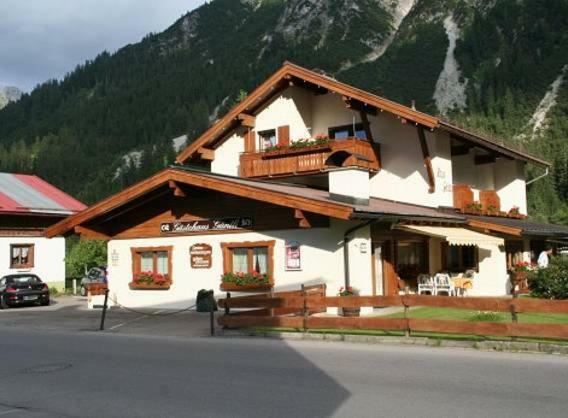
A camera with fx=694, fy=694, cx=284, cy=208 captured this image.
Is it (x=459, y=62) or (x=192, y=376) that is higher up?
(x=459, y=62)

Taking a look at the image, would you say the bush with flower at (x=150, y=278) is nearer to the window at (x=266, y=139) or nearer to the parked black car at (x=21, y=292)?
the parked black car at (x=21, y=292)

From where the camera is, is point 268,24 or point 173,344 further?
point 268,24

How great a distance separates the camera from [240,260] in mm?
21266

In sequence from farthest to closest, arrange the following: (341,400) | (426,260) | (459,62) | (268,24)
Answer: (268,24) < (459,62) < (426,260) < (341,400)

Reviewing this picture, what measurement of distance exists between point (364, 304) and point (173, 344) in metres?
4.02

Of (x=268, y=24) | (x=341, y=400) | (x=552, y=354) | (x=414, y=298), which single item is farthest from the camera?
(x=268, y=24)

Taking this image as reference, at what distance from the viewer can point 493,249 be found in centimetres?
2497

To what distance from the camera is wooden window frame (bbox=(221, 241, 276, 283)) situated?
66.8 ft

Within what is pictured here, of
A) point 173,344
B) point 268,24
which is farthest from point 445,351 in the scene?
point 268,24

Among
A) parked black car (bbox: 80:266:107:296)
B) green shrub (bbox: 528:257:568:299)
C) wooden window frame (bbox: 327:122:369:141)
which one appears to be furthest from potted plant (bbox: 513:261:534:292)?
parked black car (bbox: 80:266:107:296)

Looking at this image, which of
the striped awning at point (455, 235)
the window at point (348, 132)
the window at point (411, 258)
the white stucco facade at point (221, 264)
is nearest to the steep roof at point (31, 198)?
the white stucco facade at point (221, 264)

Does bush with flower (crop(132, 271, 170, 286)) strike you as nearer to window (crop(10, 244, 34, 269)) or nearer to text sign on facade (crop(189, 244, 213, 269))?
text sign on facade (crop(189, 244, 213, 269))

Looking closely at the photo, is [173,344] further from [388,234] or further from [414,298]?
[388,234]

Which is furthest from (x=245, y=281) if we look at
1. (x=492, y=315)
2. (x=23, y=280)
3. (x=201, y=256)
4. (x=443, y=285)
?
(x=23, y=280)
